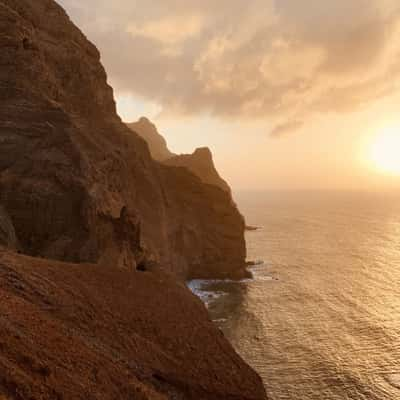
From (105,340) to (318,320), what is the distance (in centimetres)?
3508

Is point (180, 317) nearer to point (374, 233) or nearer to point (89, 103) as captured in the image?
point (89, 103)

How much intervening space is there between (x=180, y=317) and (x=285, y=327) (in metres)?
25.2

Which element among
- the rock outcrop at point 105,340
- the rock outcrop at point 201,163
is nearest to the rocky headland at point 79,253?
the rock outcrop at point 105,340

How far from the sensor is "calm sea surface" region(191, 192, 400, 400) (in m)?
31.1

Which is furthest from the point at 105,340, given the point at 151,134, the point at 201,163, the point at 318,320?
the point at 151,134

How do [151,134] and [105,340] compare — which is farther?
[151,134]

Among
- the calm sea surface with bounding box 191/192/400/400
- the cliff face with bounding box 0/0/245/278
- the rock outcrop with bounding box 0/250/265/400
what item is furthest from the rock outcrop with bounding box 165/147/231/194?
the rock outcrop with bounding box 0/250/265/400

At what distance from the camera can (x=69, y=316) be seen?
1622cm

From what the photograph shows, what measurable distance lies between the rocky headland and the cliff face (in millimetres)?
114

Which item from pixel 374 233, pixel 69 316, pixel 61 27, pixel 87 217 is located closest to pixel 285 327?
pixel 87 217

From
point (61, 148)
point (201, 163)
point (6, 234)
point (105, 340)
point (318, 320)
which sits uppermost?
point (201, 163)

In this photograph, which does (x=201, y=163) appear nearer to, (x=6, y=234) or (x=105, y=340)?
(x=6, y=234)

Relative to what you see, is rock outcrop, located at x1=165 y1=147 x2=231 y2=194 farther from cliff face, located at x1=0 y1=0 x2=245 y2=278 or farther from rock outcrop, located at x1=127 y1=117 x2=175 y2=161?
rock outcrop, located at x1=127 y1=117 x2=175 y2=161

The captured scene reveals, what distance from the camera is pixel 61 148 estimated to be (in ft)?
100
